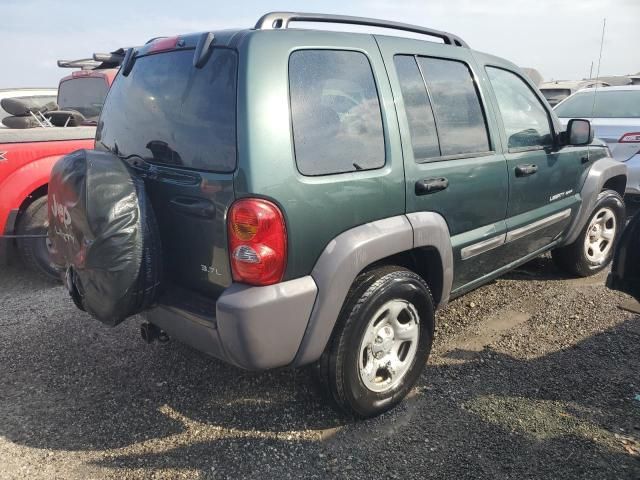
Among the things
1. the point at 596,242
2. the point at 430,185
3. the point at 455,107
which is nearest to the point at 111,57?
the point at 455,107

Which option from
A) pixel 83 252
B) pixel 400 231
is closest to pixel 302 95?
pixel 400 231

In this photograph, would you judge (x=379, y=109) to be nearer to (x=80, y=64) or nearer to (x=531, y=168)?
(x=531, y=168)

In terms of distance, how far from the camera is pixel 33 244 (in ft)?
15.1

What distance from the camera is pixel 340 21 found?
2.70 m

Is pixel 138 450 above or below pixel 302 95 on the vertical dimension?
below

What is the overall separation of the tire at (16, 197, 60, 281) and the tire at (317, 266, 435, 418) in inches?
118

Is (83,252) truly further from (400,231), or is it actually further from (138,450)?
(400,231)

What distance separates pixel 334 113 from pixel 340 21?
0.60 meters

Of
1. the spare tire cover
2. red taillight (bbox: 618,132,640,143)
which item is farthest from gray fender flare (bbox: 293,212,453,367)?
red taillight (bbox: 618,132,640,143)

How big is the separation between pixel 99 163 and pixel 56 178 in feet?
1.09

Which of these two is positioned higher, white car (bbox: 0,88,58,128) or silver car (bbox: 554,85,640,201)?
white car (bbox: 0,88,58,128)

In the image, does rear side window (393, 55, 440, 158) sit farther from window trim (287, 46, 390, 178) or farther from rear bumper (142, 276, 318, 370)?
rear bumper (142, 276, 318, 370)

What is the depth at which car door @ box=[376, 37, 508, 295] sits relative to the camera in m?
2.75

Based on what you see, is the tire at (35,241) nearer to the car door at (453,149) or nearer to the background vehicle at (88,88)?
the background vehicle at (88,88)
